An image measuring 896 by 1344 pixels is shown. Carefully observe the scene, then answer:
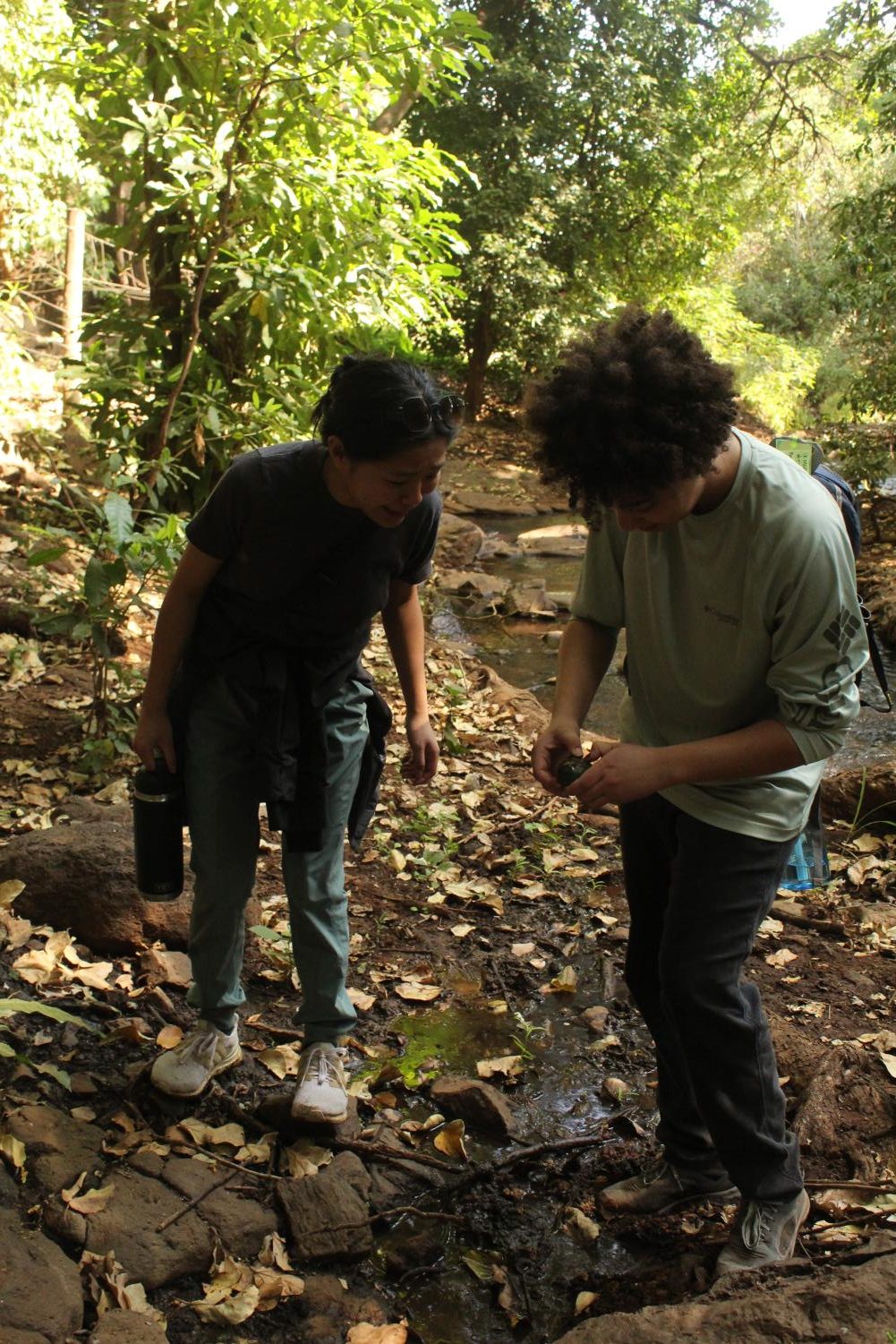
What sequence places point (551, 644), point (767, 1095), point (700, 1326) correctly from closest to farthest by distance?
point (700, 1326), point (767, 1095), point (551, 644)

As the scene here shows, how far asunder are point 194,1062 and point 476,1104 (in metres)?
0.75

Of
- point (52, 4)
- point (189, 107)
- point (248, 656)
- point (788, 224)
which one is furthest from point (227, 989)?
point (788, 224)

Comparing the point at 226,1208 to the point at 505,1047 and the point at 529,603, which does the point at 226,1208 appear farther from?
the point at 529,603

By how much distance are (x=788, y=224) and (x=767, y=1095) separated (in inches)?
1164

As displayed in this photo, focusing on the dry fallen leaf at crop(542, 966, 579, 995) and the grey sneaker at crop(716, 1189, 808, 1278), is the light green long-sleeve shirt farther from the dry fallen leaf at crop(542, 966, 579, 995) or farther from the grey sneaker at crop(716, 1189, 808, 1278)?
the dry fallen leaf at crop(542, 966, 579, 995)

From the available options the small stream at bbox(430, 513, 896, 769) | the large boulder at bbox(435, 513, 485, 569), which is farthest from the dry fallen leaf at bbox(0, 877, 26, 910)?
the large boulder at bbox(435, 513, 485, 569)

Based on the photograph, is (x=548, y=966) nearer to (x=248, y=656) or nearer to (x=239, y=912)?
(x=239, y=912)

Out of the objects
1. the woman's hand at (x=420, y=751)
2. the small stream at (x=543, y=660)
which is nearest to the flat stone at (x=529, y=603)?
the small stream at (x=543, y=660)

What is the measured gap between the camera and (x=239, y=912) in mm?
2713

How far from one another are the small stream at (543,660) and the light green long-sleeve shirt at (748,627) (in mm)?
4515

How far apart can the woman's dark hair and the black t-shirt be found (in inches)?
6.1

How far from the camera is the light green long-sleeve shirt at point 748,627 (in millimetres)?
1956

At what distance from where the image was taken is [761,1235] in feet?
7.31

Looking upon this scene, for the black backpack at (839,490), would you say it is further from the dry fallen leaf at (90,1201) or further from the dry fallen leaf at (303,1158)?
the dry fallen leaf at (90,1201)
